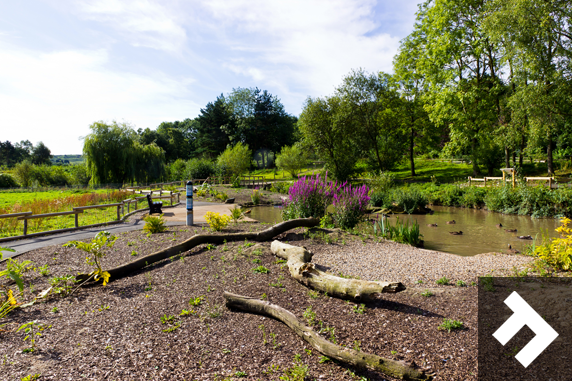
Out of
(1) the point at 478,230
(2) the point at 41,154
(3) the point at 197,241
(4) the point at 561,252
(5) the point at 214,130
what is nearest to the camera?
(4) the point at 561,252

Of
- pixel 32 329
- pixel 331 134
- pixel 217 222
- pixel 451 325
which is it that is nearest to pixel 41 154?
pixel 331 134

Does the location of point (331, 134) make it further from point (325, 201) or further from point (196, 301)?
point (196, 301)

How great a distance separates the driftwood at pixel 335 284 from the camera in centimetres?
383

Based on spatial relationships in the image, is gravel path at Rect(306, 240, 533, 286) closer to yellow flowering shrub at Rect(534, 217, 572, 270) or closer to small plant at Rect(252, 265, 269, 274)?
yellow flowering shrub at Rect(534, 217, 572, 270)

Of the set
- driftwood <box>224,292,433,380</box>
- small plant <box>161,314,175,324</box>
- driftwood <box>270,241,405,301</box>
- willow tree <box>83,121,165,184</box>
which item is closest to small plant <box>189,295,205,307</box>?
small plant <box>161,314,175,324</box>

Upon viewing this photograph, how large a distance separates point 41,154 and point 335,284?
100m

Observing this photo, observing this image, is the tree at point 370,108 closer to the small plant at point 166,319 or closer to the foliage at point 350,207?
the foliage at point 350,207

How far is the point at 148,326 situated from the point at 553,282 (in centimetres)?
533

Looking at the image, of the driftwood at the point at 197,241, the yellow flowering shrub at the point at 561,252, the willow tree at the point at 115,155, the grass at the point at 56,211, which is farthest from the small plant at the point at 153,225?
the willow tree at the point at 115,155

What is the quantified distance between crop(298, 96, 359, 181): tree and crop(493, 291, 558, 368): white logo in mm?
29427

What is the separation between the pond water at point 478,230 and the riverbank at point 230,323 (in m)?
3.00

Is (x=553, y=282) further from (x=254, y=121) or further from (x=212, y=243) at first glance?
(x=254, y=121)

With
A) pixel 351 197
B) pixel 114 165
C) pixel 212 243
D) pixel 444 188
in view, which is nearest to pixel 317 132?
pixel 444 188

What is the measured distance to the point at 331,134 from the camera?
34188 mm
